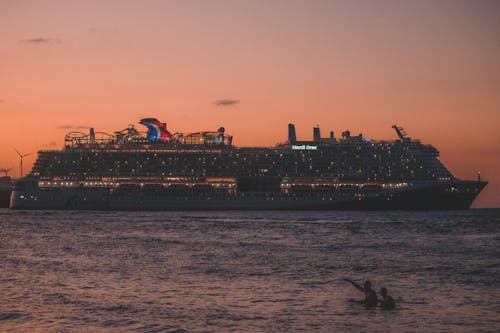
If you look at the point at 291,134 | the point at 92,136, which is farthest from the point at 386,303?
the point at 291,134

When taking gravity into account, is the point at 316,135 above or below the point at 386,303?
above

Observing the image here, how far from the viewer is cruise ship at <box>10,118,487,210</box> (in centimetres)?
12412

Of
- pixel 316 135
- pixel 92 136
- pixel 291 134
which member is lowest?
pixel 316 135

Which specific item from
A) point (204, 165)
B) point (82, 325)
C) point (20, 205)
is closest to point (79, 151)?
point (20, 205)

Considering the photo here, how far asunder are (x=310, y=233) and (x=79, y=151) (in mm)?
70051

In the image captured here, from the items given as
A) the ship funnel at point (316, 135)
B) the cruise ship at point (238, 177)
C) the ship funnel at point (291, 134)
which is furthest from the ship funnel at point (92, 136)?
the ship funnel at point (316, 135)

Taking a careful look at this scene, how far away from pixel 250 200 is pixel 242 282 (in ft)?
290

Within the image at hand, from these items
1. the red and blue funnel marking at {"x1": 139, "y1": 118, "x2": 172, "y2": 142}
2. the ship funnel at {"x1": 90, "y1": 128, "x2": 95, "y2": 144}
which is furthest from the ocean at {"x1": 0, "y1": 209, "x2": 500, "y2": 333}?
the red and blue funnel marking at {"x1": 139, "y1": 118, "x2": 172, "y2": 142}

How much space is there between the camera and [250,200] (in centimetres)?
12325

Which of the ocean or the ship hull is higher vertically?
the ship hull

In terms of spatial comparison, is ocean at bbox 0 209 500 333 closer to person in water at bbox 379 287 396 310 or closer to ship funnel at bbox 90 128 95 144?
person in water at bbox 379 287 396 310

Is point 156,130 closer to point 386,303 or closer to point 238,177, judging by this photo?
point 238,177

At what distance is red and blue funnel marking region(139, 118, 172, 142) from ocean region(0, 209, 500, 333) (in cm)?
7152

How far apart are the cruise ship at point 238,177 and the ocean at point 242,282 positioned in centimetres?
5895
